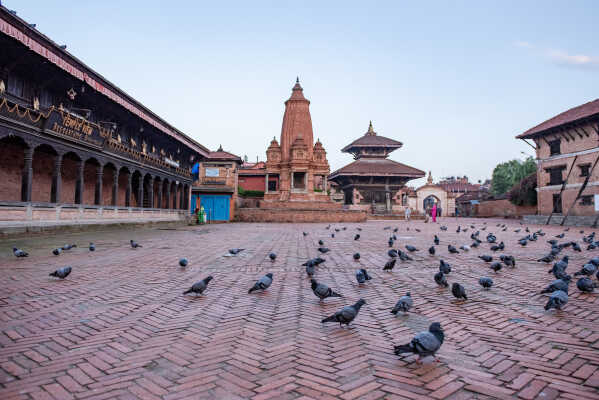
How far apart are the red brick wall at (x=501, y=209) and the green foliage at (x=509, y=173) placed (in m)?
15.0

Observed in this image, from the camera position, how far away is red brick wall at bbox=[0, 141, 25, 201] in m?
14.2

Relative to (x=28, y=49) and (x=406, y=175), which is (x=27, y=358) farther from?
(x=406, y=175)

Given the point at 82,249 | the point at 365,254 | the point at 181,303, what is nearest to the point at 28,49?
the point at 82,249

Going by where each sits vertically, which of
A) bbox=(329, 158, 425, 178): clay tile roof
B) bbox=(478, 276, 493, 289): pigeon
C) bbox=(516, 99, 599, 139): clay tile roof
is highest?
bbox=(516, 99, 599, 139): clay tile roof

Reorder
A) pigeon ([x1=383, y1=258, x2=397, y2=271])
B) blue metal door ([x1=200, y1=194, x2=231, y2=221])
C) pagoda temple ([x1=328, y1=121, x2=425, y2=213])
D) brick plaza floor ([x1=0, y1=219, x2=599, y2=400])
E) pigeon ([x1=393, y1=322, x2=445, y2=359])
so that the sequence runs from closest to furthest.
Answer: brick plaza floor ([x1=0, y1=219, x2=599, y2=400]), pigeon ([x1=393, y1=322, x2=445, y2=359]), pigeon ([x1=383, y1=258, x2=397, y2=271]), blue metal door ([x1=200, y1=194, x2=231, y2=221]), pagoda temple ([x1=328, y1=121, x2=425, y2=213])

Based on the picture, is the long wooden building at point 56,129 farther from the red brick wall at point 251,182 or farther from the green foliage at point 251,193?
the red brick wall at point 251,182

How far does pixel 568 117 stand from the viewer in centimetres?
2920

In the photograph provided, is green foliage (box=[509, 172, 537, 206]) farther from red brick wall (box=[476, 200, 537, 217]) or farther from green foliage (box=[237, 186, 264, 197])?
green foliage (box=[237, 186, 264, 197])

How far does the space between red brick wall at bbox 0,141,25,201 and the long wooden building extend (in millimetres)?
37

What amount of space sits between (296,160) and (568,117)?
26.4 meters

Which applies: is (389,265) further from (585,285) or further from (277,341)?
(277,341)

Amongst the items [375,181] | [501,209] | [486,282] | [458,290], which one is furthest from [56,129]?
[501,209]

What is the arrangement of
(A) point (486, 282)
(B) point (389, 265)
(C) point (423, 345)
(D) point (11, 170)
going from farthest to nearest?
1. (D) point (11, 170)
2. (B) point (389, 265)
3. (A) point (486, 282)
4. (C) point (423, 345)

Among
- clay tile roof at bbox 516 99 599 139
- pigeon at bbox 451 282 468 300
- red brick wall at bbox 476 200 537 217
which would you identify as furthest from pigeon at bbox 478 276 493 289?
red brick wall at bbox 476 200 537 217
